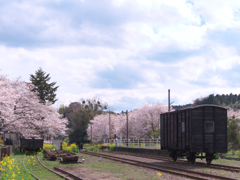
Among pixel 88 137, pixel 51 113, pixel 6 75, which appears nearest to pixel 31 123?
pixel 6 75

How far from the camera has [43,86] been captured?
61.4 m

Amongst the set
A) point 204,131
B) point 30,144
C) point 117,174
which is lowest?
point 30,144

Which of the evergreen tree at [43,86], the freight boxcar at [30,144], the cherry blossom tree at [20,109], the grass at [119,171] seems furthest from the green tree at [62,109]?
the grass at [119,171]

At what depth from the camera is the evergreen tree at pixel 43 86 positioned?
60.5 meters

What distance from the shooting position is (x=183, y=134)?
18.2m

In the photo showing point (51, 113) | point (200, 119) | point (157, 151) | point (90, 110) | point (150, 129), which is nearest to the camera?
point (200, 119)

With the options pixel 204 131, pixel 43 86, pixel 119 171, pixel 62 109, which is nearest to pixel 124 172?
pixel 119 171

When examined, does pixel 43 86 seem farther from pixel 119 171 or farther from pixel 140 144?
pixel 119 171

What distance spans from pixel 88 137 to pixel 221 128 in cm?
7869

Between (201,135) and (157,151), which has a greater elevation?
(201,135)

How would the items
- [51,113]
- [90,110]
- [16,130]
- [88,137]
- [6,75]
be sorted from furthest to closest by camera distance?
[90,110]
[88,137]
[51,113]
[6,75]
[16,130]

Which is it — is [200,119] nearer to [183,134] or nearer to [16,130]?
[183,134]

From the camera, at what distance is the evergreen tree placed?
6047 centimetres

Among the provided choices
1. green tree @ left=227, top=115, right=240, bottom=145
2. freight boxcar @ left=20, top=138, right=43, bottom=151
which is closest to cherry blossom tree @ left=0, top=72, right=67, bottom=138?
freight boxcar @ left=20, top=138, right=43, bottom=151
